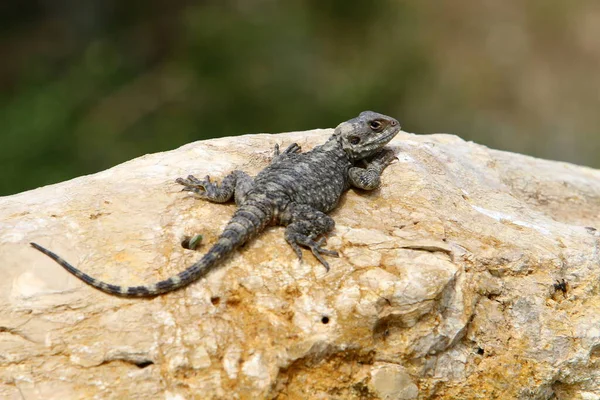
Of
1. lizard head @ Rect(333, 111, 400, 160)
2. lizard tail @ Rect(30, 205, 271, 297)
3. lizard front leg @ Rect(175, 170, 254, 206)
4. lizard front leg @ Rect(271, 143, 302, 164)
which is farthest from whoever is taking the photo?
lizard head @ Rect(333, 111, 400, 160)

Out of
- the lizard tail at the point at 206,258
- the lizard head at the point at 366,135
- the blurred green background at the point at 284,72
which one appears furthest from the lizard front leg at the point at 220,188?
the blurred green background at the point at 284,72

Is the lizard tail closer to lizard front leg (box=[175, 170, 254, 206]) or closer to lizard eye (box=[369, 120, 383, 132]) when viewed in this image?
lizard front leg (box=[175, 170, 254, 206])

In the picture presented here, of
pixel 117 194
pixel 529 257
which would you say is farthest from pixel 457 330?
pixel 117 194

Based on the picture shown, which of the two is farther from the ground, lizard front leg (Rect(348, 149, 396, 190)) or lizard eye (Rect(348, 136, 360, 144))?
lizard eye (Rect(348, 136, 360, 144))

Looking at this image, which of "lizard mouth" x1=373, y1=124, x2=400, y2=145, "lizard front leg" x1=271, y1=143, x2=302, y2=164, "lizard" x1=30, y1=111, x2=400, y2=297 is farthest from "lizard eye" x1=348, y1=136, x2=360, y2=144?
"lizard front leg" x1=271, y1=143, x2=302, y2=164

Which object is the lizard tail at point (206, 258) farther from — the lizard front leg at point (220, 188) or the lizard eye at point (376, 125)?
the lizard eye at point (376, 125)

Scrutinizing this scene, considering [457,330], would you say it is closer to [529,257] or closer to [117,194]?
[529,257]
